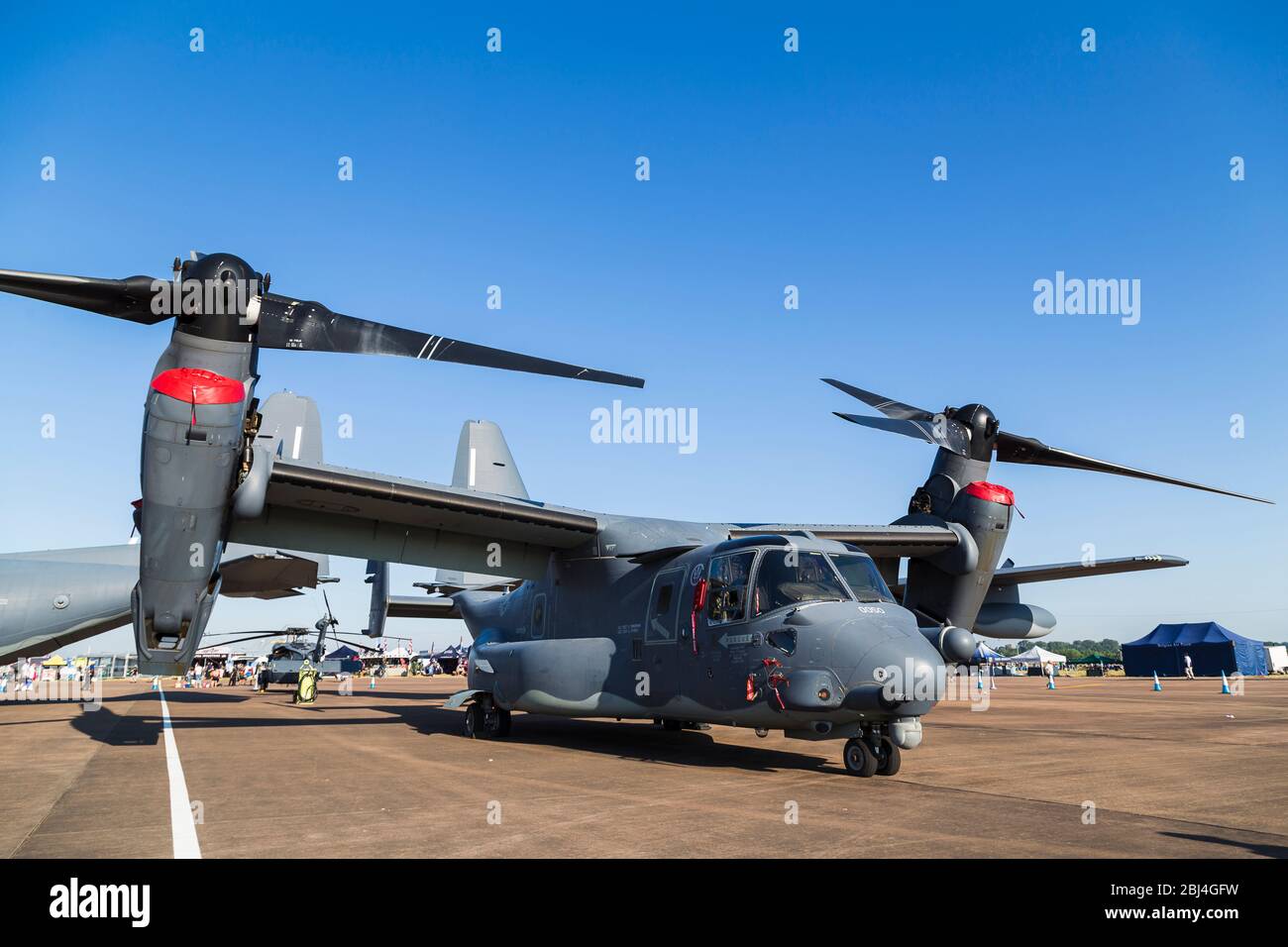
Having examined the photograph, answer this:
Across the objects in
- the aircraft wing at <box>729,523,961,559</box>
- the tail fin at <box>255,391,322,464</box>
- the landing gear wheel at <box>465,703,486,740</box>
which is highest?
the tail fin at <box>255,391,322,464</box>

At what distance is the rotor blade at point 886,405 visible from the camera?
1498 centimetres

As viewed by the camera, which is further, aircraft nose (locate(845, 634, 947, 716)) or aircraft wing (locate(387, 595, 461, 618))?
aircraft wing (locate(387, 595, 461, 618))

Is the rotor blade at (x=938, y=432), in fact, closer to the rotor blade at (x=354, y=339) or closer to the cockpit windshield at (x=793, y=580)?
the cockpit windshield at (x=793, y=580)

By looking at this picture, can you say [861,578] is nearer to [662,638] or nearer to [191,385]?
[662,638]

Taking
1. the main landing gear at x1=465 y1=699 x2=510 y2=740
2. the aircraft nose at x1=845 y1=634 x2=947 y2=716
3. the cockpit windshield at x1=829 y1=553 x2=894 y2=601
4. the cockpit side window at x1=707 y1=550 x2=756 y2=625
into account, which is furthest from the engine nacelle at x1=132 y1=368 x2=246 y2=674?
the aircraft nose at x1=845 y1=634 x2=947 y2=716

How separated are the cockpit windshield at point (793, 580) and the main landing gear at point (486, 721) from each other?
649cm

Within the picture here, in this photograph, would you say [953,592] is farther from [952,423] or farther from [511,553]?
[511,553]

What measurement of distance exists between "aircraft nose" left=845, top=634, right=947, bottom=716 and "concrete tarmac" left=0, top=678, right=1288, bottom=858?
794 millimetres

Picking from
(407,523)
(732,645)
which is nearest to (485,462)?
(407,523)

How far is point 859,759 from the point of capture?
30.5ft

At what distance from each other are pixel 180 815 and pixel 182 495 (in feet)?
13.5

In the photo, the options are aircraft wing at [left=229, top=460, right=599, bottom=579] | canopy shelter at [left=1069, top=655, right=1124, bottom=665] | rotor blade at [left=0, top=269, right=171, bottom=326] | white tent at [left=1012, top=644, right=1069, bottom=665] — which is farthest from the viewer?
canopy shelter at [left=1069, top=655, right=1124, bottom=665]

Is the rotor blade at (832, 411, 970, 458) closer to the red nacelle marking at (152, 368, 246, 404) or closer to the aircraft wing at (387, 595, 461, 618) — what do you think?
the red nacelle marking at (152, 368, 246, 404)

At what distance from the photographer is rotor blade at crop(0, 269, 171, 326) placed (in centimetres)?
909
